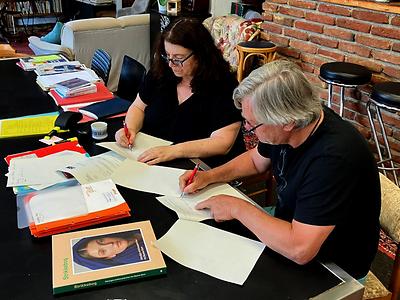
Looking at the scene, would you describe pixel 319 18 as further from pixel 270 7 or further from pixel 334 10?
pixel 270 7

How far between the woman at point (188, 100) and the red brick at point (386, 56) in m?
1.52

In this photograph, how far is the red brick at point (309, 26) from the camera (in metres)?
3.56

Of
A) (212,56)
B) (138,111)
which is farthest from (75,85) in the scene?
(212,56)

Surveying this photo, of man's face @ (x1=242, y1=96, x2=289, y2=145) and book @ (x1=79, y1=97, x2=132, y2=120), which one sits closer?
man's face @ (x1=242, y1=96, x2=289, y2=145)

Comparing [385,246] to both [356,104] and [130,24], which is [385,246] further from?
[130,24]

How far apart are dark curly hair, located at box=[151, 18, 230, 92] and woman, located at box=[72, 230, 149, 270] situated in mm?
950

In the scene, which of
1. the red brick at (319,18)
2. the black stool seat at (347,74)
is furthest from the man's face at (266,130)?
the red brick at (319,18)

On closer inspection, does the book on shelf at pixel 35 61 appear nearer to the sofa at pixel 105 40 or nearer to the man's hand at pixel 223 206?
the sofa at pixel 105 40

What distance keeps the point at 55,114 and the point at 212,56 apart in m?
0.83

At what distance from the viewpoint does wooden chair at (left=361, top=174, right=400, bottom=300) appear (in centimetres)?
137

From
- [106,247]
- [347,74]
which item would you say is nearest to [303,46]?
[347,74]

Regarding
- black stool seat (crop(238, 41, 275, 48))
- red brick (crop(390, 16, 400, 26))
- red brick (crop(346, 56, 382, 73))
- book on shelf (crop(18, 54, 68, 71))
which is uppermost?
red brick (crop(390, 16, 400, 26))

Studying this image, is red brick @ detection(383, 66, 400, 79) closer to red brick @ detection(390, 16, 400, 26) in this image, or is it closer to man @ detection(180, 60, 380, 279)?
red brick @ detection(390, 16, 400, 26)

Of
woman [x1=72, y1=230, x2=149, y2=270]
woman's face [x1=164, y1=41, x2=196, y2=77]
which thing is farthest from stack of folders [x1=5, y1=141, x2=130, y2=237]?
woman's face [x1=164, y1=41, x2=196, y2=77]
